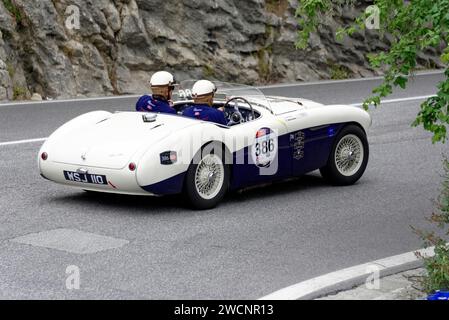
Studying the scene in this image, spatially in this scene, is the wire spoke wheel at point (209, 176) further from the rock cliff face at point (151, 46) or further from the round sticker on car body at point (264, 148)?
the rock cliff face at point (151, 46)

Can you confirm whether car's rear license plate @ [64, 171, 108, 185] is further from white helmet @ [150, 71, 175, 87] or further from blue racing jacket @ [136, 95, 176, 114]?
white helmet @ [150, 71, 175, 87]

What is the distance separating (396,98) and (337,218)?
11.3m

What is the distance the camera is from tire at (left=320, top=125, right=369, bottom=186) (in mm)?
11297

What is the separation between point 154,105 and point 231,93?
946 millimetres

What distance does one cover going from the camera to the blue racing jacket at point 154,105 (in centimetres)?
1073

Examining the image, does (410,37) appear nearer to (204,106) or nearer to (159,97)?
(204,106)

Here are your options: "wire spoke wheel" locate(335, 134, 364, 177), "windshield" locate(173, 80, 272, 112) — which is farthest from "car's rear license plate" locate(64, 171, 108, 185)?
"wire spoke wheel" locate(335, 134, 364, 177)

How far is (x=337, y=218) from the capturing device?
985 centimetres

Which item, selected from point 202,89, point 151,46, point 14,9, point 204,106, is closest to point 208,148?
point 204,106

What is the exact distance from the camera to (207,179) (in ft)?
32.4

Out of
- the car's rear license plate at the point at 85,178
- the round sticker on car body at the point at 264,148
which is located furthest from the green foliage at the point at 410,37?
the car's rear license plate at the point at 85,178

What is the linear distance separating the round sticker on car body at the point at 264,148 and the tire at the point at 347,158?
101 cm

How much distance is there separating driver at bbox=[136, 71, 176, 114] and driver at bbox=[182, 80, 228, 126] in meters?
0.32

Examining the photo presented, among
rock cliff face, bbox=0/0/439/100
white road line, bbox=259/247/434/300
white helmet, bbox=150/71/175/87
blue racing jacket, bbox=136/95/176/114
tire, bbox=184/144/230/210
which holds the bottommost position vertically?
white road line, bbox=259/247/434/300
